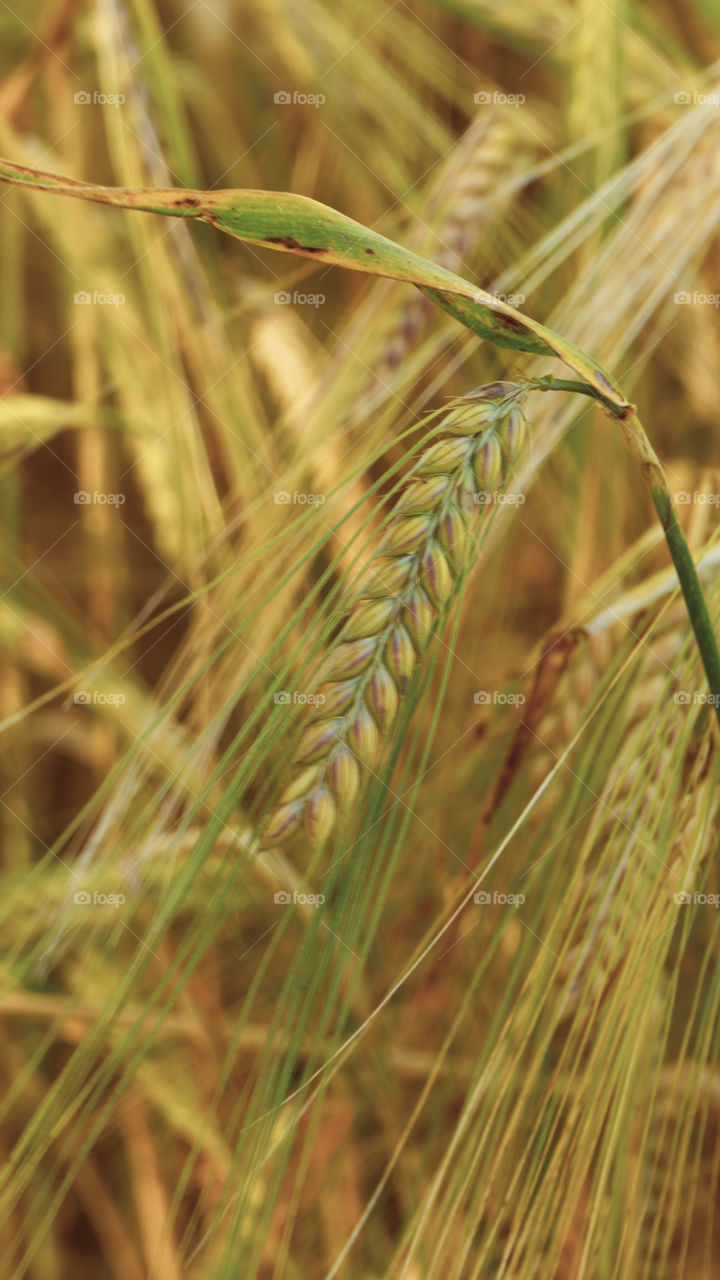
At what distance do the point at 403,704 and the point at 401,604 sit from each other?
1.1 inches

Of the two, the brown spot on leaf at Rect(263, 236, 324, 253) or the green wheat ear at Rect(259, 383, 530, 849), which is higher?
the brown spot on leaf at Rect(263, 236, 324, 253)

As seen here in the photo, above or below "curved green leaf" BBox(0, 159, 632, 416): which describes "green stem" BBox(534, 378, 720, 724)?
below

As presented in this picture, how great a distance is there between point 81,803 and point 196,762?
17.9 inches

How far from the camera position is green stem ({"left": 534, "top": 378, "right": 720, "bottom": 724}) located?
0.74 ft

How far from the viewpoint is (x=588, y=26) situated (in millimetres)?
482

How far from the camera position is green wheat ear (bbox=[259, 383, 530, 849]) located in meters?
0.25

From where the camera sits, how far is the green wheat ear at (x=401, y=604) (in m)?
0.25

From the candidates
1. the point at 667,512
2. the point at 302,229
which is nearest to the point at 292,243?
the point at 302,229

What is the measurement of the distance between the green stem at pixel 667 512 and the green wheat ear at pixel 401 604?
26 mm

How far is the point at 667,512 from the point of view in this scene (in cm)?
24

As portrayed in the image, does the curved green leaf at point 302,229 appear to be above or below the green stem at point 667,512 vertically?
above

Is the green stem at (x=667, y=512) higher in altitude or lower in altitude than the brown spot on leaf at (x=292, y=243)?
lower

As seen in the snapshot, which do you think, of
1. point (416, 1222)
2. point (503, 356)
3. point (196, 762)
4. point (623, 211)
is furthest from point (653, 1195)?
point (623, 211)

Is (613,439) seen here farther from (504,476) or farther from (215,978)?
(215,978)
